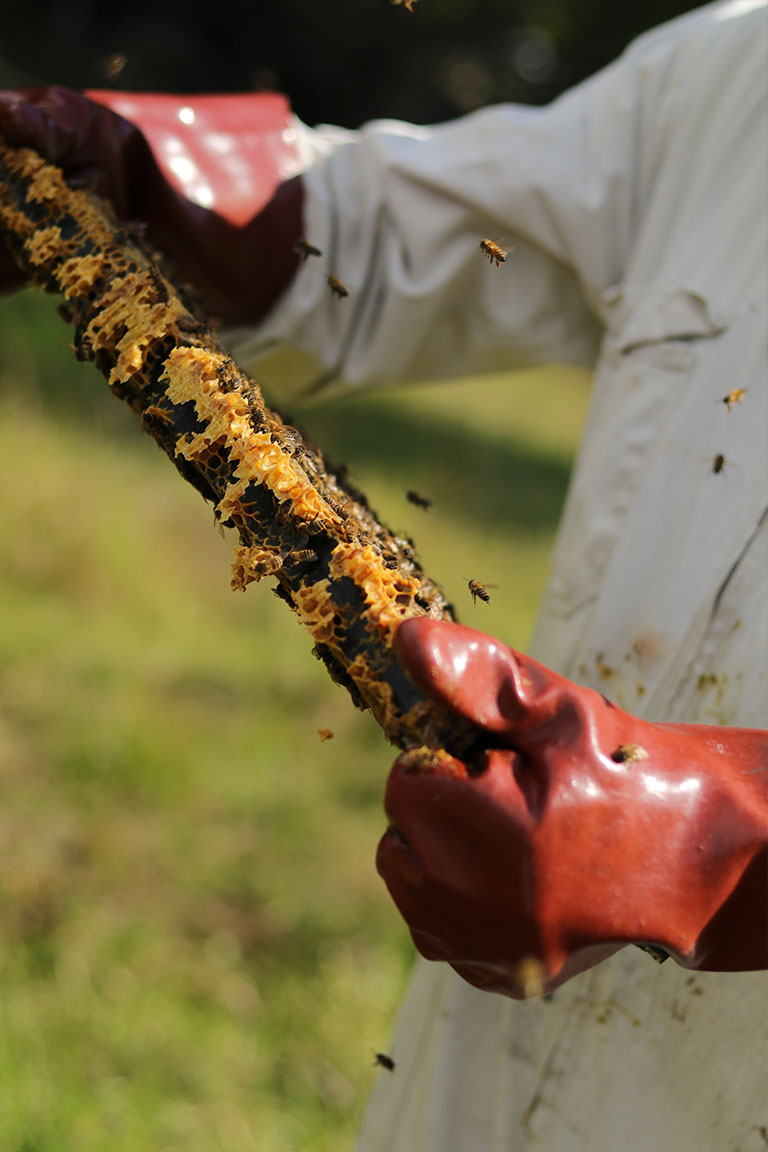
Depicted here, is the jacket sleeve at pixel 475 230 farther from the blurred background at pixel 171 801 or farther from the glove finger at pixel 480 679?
the glove finger at pixel 480 679

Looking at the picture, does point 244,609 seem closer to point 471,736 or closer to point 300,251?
point 300,251

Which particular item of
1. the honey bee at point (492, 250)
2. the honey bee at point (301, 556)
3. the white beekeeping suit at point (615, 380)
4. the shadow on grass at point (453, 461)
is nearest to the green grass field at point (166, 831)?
the white beekeeping suit at point (615, 380)

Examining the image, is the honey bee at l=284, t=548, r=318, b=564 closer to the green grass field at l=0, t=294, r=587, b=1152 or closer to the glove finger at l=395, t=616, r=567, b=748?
the glove finger at l=395, t=616, r=567, b=748

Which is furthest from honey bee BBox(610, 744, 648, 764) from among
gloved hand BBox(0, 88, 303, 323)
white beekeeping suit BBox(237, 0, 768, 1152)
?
gloved hand BBox(0, 88, 303, 323)

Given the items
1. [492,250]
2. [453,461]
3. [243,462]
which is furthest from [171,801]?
[453,461]

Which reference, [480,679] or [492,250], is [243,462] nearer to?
[480,679]

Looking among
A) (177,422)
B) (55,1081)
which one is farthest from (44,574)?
(177,422)
